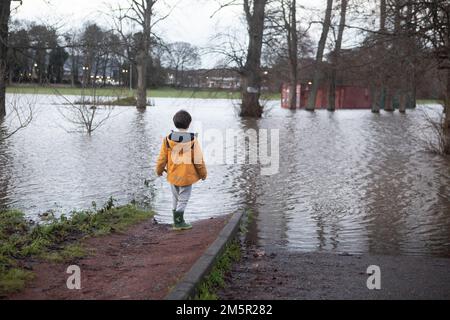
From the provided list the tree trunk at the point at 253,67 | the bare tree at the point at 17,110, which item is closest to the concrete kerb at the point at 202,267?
the bare tree at the point at 17,110

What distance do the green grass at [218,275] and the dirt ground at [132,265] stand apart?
0.25 meters

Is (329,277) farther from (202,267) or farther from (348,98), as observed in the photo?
(348,98)

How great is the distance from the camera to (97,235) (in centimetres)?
763

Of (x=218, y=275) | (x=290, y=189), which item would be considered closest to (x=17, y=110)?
(x=290, y=189)

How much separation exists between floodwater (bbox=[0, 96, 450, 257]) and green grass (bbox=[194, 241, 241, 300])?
1000 mm

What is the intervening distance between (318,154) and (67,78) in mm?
46040

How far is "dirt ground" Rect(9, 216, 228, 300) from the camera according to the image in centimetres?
523

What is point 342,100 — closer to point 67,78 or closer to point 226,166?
point 67,78

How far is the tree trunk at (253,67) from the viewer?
3256 cm

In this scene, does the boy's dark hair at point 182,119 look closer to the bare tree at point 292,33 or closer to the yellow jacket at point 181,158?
the yellow jacket at point 181,158

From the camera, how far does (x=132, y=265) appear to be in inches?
251

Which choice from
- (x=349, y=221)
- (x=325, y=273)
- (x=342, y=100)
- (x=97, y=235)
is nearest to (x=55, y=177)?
(x=97, y=235)

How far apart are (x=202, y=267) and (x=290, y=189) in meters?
6.41

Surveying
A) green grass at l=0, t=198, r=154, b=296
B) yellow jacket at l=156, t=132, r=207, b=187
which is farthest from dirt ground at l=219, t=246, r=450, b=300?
green grass at l=0, t=198, r=154, b=296
